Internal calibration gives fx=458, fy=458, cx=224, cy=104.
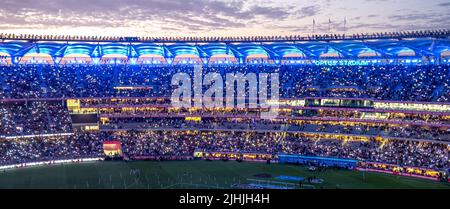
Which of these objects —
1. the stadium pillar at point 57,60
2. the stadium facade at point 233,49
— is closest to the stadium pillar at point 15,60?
the stadium facade at point 233,49

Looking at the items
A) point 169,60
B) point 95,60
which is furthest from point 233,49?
point 95,60

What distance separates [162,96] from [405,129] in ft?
153

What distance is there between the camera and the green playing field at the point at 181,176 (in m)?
58.6

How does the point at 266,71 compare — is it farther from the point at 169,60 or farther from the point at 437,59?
the point at 437,59

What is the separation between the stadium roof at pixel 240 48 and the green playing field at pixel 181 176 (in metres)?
41.7

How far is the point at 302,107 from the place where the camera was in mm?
89750

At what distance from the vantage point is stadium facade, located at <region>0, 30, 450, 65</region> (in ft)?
324

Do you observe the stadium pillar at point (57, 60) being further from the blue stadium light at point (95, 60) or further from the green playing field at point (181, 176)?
the green playing field at point (181, 176)

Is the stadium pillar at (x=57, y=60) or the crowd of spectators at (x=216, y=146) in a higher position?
the stadium pillar at (x=57, y=60)

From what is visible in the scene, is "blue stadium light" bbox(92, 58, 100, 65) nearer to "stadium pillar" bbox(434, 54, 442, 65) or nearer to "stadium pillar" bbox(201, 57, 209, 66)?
"stadium pillar" bbox(201, 57, 209, 66)

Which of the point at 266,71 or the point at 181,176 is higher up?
the point at 266,71

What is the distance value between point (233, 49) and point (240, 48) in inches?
68.6

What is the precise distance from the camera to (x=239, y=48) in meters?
112
